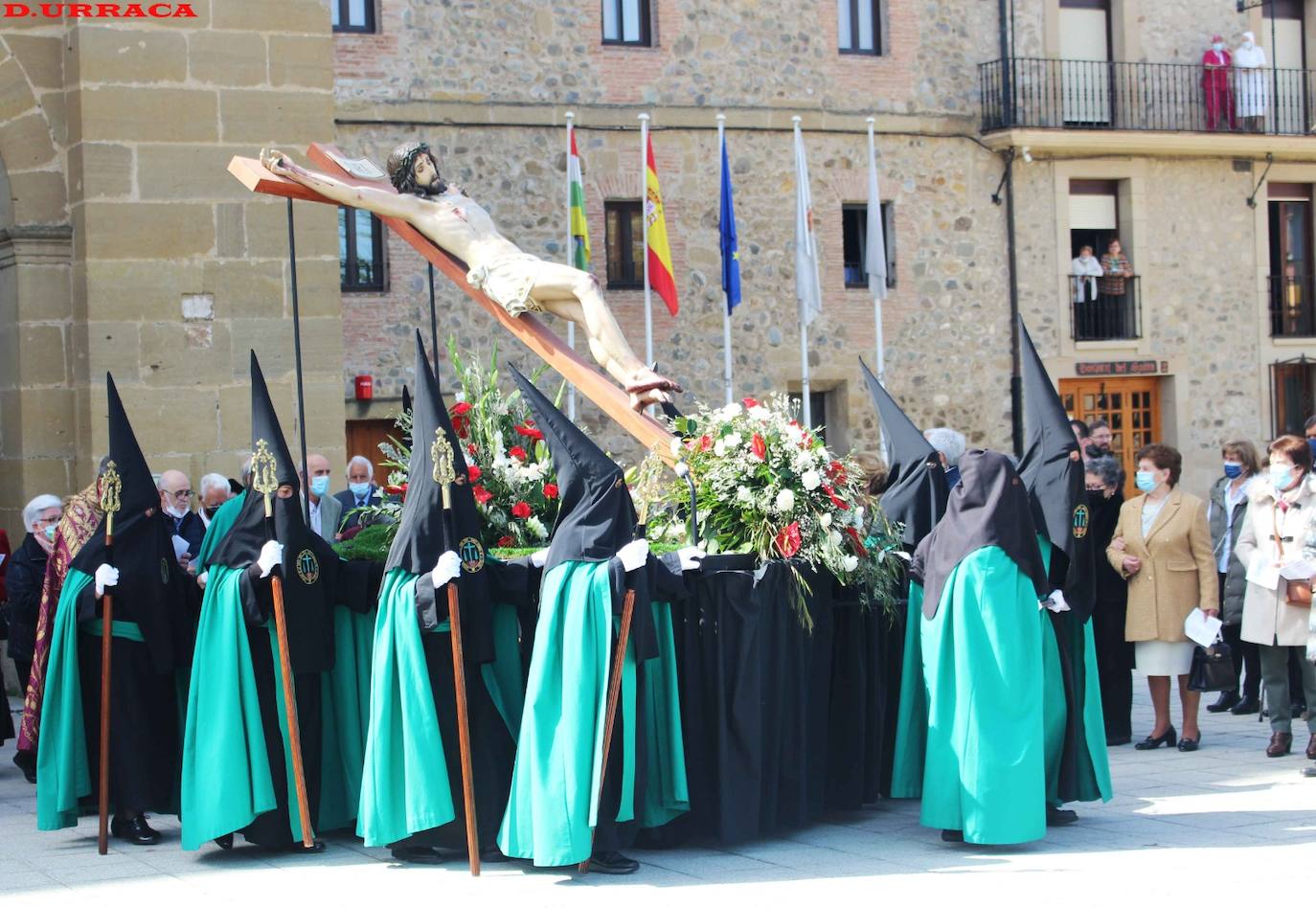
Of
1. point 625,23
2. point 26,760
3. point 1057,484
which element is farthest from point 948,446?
point 625,23

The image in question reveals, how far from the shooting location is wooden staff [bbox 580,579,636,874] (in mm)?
6820

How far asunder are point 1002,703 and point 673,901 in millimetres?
1542

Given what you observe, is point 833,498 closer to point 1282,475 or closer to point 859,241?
point 1282,475

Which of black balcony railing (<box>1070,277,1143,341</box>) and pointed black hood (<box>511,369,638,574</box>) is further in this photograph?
black balcony railing (<box>1070,277,1143,341</box>)

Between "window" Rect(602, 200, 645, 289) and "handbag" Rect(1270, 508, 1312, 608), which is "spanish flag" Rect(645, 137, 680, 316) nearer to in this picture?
"window" Rect(602, 200, 645, 289)

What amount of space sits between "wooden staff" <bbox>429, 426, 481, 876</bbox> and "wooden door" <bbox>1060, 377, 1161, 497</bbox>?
18769 mm

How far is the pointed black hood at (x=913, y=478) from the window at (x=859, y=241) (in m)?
15.0

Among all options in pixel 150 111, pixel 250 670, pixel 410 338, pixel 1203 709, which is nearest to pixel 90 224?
pixel 150 111

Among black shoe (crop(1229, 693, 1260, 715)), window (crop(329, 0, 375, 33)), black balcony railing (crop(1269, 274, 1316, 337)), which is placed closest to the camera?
black shoe (crop(1229, 693, 1260, 715))

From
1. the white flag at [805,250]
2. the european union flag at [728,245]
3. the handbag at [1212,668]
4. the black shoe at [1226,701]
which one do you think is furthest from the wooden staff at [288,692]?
the white flag at [805,250]

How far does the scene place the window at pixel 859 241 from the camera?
23516 mm

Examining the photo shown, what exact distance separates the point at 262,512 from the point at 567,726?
1559 mm

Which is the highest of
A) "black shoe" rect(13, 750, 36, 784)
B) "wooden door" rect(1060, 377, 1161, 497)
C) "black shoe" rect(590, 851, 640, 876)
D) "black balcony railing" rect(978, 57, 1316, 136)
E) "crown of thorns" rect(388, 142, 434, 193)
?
"black balcony railing" rect(978, 57, 1316, 136)

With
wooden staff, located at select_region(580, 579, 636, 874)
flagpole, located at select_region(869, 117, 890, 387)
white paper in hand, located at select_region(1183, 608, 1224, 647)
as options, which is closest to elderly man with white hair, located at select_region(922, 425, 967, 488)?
white paper in hand, located at select_region(1183, 608, 1224, 647)
